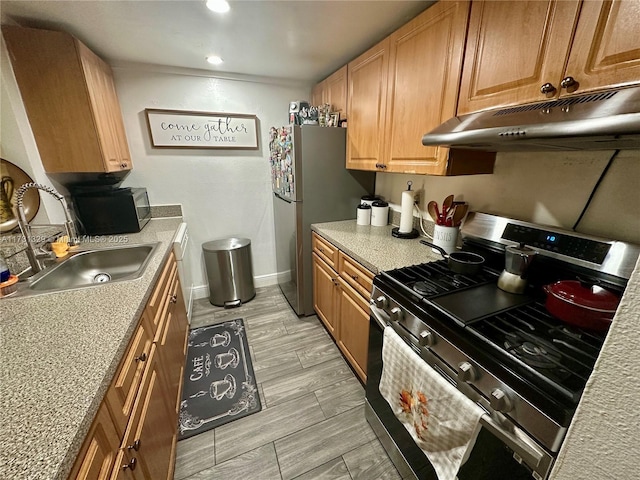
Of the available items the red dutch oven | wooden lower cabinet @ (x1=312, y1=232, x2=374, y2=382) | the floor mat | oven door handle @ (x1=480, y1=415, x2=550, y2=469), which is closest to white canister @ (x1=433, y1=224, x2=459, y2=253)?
wooden lower cabinet @ (x1=312, y1=232, x2=374, y2=382)

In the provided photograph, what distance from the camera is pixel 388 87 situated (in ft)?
5.14

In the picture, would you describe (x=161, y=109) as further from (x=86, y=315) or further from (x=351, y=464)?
(x=351, y=464)

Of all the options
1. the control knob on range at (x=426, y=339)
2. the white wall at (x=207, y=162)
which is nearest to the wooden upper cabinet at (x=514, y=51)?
the control knob on range at (x=426, y=339)

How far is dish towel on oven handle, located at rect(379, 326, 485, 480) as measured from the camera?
789mm

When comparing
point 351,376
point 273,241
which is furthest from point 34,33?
point 351,376

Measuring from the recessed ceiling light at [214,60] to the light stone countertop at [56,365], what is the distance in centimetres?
173

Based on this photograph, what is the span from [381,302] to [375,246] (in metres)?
0.50

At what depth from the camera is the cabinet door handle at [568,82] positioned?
2.66 ft

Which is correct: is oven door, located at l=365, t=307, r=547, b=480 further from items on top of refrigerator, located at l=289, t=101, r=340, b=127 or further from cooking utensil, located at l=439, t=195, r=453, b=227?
items on top of refrigerator, located at l=289, t=101, r=340, b=127

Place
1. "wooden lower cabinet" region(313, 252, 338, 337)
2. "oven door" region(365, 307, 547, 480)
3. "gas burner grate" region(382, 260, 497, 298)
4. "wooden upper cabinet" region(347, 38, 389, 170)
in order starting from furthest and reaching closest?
"wooden lower cabinet" region(313, 252, 338, 337), "wooden upper cabinet" region(347, 38, 389, 170), "gas burner grate" region(382, 260, 497, 298), "oven door" region(365, 307, 547, 480)

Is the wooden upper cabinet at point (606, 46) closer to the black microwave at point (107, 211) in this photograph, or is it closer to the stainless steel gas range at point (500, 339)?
the stainless steel gas range at point (500, 339)

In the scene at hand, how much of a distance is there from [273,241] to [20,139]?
6.47 ft

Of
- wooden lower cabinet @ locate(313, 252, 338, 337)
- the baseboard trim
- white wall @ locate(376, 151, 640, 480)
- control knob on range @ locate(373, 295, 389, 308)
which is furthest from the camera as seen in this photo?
the baseboard trim

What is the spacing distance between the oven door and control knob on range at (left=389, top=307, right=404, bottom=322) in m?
0.10
